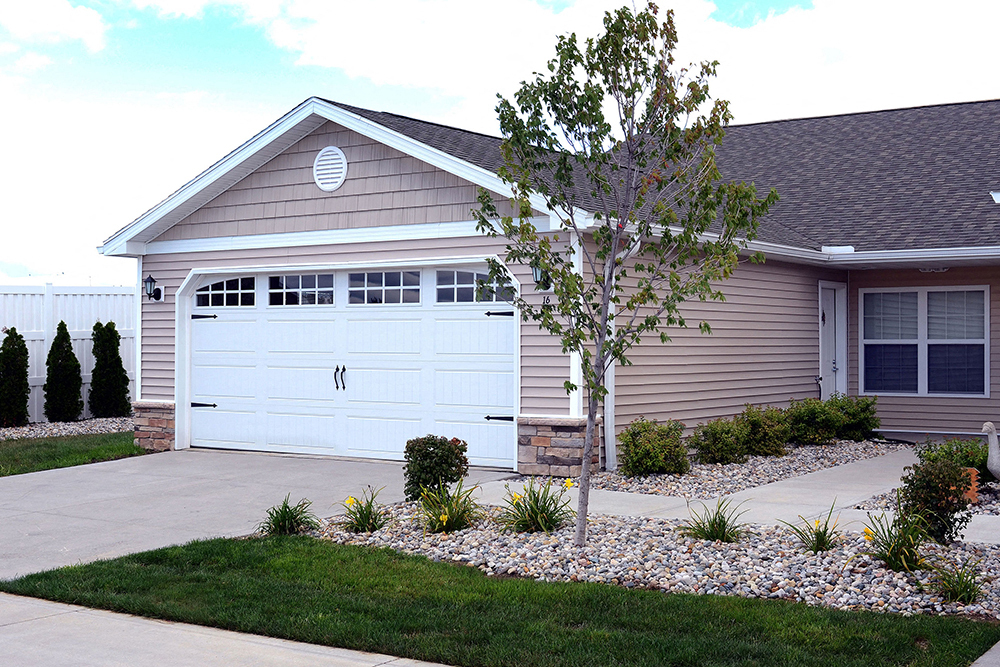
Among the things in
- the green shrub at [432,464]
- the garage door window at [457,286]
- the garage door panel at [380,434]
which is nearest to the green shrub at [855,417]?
the garage door window at [457,286]

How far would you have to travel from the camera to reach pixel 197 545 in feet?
24.6

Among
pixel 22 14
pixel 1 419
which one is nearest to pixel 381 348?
pixel 1 419

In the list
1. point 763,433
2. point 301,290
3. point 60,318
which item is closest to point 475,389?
point 301,290

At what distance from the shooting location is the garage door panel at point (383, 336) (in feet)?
38.4

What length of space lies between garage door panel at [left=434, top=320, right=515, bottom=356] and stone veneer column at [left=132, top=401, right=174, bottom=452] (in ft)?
13.2

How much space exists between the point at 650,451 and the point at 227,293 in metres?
5.90

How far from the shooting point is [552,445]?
1055cm

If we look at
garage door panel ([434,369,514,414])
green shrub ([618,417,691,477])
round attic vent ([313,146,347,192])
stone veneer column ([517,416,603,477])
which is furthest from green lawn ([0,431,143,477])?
green shrub ([618,417,691,477])

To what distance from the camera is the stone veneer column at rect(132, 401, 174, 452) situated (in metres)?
13.3

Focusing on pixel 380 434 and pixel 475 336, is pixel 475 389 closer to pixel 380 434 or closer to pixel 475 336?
pixel 475 336

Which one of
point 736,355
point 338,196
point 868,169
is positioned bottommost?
point 736,355

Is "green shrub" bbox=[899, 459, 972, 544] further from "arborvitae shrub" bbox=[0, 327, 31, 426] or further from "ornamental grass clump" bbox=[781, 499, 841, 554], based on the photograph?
"arborvitae shrub" bbox=[0, 327, 31, 426]

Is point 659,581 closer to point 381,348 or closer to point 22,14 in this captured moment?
point 381,348

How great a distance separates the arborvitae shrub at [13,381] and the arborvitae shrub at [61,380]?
0.43 m
